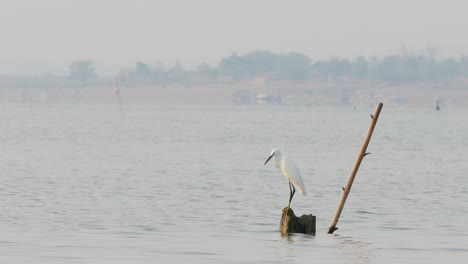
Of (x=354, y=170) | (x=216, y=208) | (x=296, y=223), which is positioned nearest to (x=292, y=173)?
(x=296, y=223)

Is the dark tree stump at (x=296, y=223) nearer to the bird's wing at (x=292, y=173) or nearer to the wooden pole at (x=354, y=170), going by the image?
the wooden pole at (x=354, y=170)

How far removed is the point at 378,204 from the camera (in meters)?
37.9

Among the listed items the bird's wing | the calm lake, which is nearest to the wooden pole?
the calm lake

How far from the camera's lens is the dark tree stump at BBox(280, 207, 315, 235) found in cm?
2694

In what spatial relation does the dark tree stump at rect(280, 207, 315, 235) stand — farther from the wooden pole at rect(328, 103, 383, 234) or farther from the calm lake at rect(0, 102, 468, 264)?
the wooden pole at rect(328, 103, 383, 234)

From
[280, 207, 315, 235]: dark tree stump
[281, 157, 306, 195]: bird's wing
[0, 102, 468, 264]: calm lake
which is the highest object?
[281, 157, 306, 195]: bird's wing

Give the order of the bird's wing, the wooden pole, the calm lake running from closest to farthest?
the calm lake < the wooden pole < the bird's wing

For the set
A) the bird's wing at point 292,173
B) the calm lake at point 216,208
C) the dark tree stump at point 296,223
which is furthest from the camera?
the bird's wing at point 292,173

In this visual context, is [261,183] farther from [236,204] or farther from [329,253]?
[329,253]

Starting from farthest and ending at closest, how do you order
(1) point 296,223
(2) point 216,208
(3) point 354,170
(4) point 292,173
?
(2) point 216,208 → (4) point 292,173 → (1) point 296,223 → (3) point 354,170

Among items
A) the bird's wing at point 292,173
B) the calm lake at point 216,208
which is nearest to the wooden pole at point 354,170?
the calm lake at point 216,208

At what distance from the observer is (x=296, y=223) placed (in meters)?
27.1

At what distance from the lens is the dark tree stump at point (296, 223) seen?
88.4 feet

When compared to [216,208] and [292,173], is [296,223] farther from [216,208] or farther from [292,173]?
[216,208]
